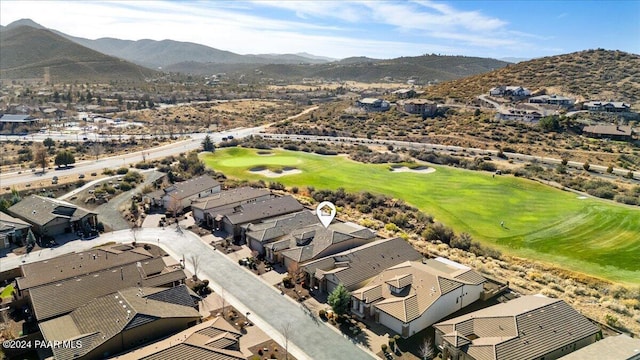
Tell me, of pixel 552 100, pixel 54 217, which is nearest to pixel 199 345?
pixel 54 217

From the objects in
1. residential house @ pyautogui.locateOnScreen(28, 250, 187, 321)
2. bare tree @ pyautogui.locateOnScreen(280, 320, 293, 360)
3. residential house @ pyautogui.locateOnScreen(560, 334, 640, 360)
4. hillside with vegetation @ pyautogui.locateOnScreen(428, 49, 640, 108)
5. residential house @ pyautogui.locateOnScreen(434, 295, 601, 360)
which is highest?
hillside with vegetation @ pyautogui.locateOnScreen(428, 49, 640, 108)

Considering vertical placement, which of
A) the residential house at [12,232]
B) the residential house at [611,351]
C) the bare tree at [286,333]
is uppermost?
the residential house at [611,351]

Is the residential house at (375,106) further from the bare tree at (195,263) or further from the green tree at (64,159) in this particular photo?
the bare tree at (195,263)

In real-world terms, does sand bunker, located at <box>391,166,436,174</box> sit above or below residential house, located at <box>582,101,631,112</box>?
below

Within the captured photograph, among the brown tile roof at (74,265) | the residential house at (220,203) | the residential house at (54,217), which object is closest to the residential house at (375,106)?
the residential house at (220,203)

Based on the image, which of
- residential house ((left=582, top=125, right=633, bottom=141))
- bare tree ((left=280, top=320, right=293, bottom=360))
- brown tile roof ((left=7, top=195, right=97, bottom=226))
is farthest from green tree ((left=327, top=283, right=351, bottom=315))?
residential house ((left=582, top=125, right=633, bottom=141))

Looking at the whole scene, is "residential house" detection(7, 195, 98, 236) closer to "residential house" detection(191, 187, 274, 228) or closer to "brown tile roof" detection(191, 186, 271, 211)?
"residential house" detection(191, 187, 274, 228)
